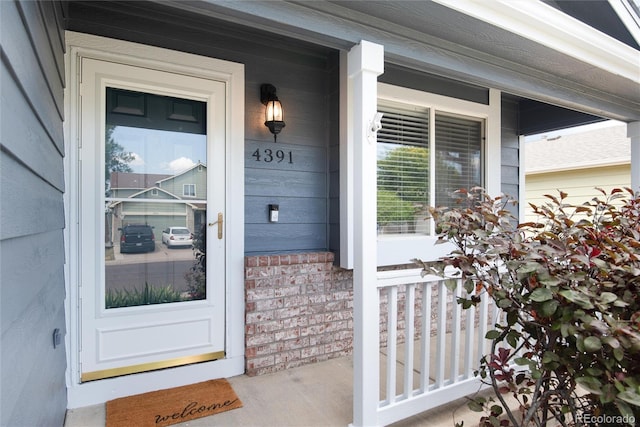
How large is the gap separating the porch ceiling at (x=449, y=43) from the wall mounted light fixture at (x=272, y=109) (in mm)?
942

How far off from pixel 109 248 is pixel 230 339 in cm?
105

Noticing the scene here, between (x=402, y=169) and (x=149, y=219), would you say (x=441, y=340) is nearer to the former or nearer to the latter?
(x=402, y=169)

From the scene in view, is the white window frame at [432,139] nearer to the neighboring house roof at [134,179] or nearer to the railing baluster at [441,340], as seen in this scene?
the railing baluster at [441,340]

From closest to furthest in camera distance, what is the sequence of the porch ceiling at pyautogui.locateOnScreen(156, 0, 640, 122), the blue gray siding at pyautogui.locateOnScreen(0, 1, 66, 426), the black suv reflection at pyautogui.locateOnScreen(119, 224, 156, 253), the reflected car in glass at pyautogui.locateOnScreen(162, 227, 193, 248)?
the blue gray siding at pyautogui.locateOnScreen(0, 1, 66, 426) < the porch ceiling at pyautogui.locateOnScreen(156, 0, 640, 122) < the black suv reflection at pyautogui.locateOnScreen(119, 224, 156, 253) < the reflected car in glass at pyautogui.locateOnScreen(162, 227, 193, 248)

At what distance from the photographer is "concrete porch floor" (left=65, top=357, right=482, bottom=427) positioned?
6.97 feet

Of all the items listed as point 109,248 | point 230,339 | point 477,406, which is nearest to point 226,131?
point 109,248

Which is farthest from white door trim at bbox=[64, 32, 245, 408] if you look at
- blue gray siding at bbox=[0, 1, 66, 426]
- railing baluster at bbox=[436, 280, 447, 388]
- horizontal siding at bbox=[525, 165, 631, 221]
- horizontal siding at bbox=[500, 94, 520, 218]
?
horizontal siding at bbox=[525, 165, 631, 221]

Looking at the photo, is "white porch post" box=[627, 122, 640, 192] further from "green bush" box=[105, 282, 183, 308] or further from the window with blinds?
"green bush" box=[105, 282, 183, 308]

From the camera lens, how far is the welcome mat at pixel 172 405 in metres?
2.12

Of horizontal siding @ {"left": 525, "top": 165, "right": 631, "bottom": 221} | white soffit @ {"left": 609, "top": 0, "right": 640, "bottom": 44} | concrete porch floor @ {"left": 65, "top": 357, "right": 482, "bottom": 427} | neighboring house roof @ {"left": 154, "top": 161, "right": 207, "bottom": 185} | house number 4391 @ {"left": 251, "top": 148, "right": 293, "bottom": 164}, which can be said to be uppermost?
white soffit @ {"left": 609, "top": 0, "right": 640, "bottom": 44}

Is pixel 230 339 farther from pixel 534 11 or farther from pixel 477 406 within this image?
pixel 534 11

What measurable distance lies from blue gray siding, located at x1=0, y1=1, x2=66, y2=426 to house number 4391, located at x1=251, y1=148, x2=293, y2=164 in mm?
1276

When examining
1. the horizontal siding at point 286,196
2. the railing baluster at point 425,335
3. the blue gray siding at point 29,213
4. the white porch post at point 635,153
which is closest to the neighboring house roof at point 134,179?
the blue gray siding at point 29,213

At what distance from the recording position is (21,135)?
1029mm
